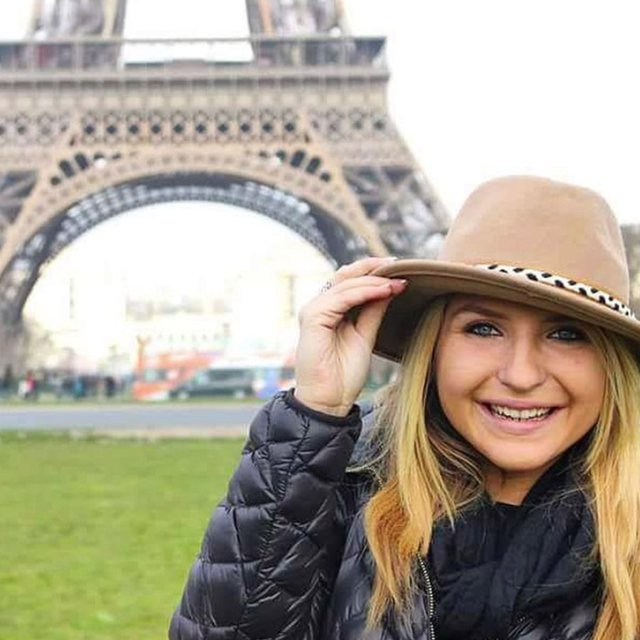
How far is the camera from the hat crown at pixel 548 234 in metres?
1.83

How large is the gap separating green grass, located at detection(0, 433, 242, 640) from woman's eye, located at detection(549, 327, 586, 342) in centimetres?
356

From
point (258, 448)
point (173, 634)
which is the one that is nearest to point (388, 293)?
point (258, 448)

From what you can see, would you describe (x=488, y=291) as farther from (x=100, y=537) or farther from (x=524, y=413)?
(x=100, y=537)

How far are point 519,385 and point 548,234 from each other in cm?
24

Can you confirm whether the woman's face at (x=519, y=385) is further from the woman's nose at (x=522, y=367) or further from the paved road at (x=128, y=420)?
the paved road at (x=128, y=420)

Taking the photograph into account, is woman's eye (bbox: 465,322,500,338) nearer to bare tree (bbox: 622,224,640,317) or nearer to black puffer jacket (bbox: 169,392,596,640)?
black puffer jacket (bbox: 169,392,596,640)

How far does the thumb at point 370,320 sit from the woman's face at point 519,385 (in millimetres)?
125

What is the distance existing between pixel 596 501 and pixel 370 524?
36cm

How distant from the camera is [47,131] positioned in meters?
35.0

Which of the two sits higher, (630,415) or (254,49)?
(254,49)

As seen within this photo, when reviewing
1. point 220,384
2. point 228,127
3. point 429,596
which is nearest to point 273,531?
point 429,596

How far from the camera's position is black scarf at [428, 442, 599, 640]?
1.76m

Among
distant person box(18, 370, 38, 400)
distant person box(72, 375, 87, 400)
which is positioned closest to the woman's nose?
distant person box(18, 370, 38, 400)

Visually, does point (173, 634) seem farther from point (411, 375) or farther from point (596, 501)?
point (596, 501)
